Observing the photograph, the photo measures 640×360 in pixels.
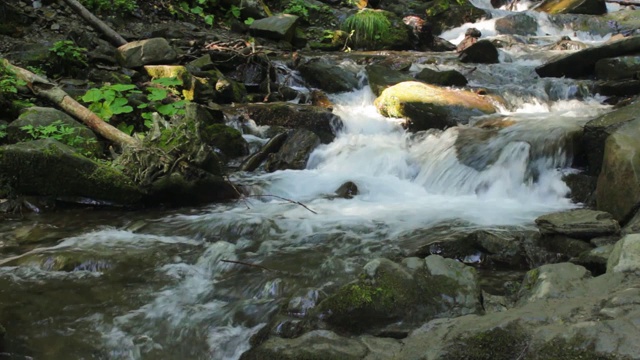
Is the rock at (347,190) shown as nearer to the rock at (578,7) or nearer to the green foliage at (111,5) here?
the green foliage at (111,5)

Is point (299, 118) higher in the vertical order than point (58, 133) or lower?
higher

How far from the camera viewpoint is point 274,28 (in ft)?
43.6

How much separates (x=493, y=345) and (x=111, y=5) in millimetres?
12069

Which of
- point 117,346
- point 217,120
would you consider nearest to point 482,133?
point 217,120

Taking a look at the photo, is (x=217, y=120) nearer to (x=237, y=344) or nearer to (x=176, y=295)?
(x=176, y=295)

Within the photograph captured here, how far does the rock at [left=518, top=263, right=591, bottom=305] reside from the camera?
2.88 meters

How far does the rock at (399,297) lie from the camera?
288cm

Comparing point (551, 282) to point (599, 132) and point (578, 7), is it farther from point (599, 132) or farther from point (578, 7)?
point (578, 7)

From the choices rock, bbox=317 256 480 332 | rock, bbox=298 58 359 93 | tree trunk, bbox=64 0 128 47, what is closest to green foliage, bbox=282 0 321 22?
rock, bbox=298 58 359 93

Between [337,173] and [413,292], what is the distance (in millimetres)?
4392

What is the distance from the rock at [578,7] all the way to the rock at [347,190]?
13.9m

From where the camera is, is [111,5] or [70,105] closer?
[70,105]

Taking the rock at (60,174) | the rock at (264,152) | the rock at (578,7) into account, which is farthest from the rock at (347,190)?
the rock at (578,7)

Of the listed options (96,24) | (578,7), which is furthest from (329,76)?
(578,7)
